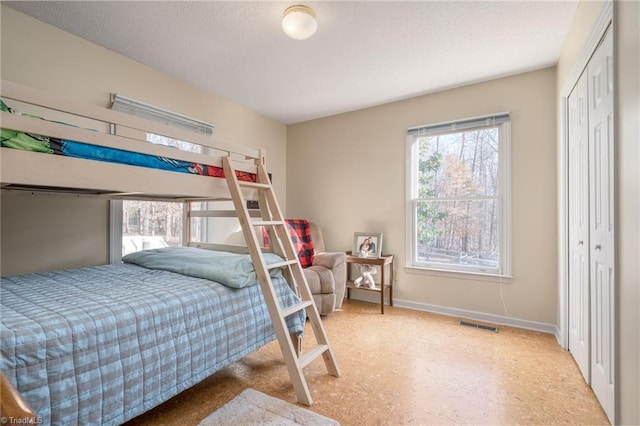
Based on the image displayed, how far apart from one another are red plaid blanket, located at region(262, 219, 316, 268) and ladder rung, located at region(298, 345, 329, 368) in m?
1.42

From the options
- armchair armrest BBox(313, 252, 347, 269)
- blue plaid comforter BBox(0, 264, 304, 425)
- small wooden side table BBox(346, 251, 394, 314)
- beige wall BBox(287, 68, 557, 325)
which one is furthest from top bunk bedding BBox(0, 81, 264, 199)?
beige wall BBox(287, 68, 557, 325)

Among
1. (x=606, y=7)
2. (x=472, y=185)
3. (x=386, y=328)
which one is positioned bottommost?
(x=386, y=328)

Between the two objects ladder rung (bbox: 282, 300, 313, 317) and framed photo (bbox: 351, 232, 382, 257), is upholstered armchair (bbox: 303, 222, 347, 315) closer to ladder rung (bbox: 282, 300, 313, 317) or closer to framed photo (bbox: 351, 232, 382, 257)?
framed photo (bbox: 351, 232, 382, 257)

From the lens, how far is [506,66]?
2.71 meters

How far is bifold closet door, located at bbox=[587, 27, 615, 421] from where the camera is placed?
4.82 ft

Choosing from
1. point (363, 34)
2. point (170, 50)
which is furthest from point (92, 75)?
point (363, 34)

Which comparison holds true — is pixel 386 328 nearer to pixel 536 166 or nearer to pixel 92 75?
pixel 536 166

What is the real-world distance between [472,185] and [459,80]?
1.07 meters

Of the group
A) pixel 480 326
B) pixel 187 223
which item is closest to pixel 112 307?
pixel 187 223

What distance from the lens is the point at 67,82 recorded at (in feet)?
7.35

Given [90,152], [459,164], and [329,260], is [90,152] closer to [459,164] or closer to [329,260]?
[329,260]

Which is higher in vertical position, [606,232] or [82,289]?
[606,232]

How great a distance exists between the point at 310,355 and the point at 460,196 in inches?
91.5

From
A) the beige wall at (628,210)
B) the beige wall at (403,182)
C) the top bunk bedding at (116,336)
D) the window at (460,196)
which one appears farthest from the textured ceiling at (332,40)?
the top bunk bedding at (116,336)
